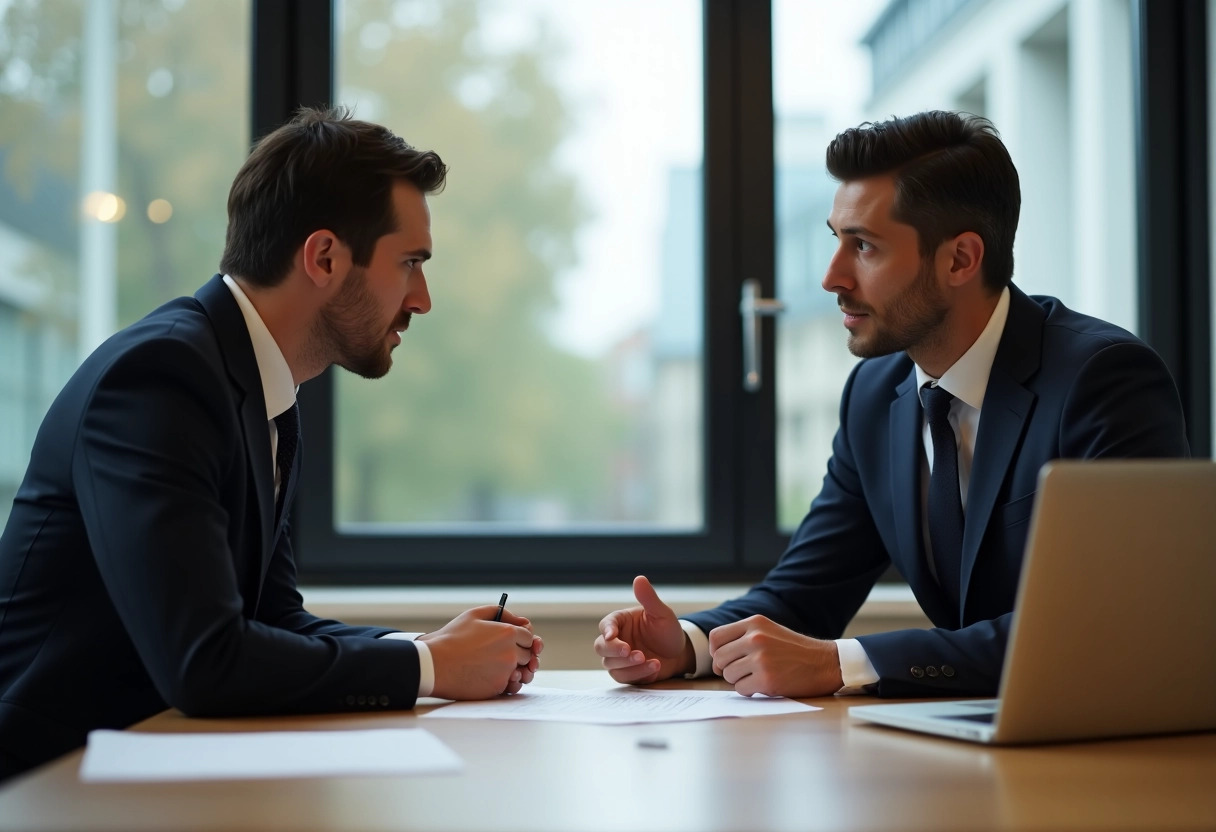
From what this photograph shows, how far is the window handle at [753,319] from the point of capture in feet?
9.94

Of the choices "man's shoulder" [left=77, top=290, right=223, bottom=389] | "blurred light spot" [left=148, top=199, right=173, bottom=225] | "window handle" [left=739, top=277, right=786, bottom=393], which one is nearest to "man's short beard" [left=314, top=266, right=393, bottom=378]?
"man's shoulder" [left=77, top=290, right=223, bottom=389]

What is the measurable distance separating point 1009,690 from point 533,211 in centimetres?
220

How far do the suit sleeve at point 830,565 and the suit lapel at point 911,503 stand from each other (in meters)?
0.12

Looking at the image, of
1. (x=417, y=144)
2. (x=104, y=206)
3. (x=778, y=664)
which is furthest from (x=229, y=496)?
(x=104, y=206)

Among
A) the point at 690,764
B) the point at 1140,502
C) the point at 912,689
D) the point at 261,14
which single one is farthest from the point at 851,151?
the point at 261,14

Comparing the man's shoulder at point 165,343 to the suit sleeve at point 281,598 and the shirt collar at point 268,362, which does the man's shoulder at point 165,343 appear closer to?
the shirt collar at point 268,362

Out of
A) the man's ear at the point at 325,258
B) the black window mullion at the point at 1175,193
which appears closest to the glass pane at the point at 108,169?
the man's ear at the point at 325,258

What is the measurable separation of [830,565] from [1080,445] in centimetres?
51

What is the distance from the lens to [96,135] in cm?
311

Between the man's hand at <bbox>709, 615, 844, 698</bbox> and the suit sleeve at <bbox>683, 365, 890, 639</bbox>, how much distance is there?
424 millimetres

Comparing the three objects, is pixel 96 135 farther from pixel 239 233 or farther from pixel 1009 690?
pixel 1009 690

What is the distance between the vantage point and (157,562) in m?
1.35

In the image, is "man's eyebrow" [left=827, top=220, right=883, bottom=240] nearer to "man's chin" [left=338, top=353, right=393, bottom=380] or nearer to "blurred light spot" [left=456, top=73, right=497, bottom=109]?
"man's chin" [left=338, top=353, right=393, bottom=380]

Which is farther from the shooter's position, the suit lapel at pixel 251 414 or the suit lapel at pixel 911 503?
the suit lapel at pixel 911 503
